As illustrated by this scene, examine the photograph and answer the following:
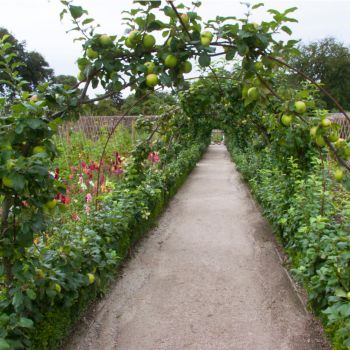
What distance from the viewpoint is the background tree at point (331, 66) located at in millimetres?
32531

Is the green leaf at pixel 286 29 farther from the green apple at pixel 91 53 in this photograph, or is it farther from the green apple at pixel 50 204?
the green apple at pixel 50 204

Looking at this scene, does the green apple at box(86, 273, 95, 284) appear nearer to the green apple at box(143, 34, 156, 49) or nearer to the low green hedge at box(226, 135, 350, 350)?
the low green hedge at box(226, 135, 350, 350)

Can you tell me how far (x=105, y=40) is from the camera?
71.7 inches

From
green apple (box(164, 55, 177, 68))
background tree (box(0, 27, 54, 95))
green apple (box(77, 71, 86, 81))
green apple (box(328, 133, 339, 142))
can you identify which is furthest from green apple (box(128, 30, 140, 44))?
background tree (box(0, 27, 54, 95))

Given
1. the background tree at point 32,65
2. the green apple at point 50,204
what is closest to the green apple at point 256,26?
the green apple at point 50,204

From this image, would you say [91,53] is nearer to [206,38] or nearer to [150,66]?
[150,66]

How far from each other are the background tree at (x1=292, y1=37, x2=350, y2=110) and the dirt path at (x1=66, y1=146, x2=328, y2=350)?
3057cm

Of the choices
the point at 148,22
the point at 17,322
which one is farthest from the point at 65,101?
the point at 17,322

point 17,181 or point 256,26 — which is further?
point 256,26

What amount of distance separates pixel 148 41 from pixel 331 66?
1375 inches

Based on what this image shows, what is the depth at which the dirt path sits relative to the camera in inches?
103

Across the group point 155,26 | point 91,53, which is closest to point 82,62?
point 91,53

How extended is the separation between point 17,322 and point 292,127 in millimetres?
2757

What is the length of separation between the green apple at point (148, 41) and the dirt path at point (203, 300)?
1978 millimetres
